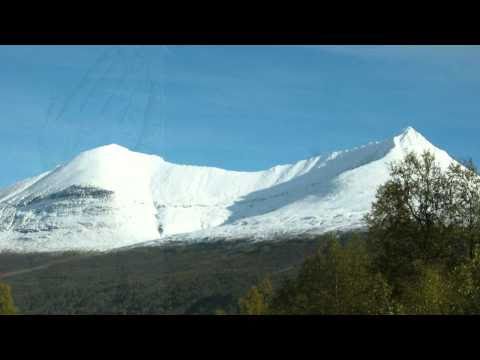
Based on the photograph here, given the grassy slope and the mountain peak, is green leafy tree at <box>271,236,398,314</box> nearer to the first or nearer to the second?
the grassy slope

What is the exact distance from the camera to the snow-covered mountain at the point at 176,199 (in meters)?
82.3

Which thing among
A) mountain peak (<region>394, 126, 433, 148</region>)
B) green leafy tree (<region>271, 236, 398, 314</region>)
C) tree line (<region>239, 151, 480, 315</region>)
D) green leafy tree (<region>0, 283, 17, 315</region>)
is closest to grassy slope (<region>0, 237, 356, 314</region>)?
green leafy tree (<region>0, 283, 17, 315</region>)

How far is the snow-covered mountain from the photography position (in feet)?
270

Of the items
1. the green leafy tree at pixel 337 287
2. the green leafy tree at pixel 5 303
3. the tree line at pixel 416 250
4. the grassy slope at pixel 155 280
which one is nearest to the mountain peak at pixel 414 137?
the grassy slope at pixel 155 280

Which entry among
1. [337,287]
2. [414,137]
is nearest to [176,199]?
[414,137]

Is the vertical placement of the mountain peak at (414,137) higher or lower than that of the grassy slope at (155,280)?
higher

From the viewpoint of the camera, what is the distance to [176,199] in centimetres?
13188

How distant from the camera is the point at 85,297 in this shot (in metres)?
47.8

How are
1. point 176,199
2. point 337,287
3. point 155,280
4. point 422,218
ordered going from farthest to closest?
point 176,199
point 155,280
point 337,287
point 422,218

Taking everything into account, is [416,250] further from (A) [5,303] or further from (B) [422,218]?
(A) [5,303]

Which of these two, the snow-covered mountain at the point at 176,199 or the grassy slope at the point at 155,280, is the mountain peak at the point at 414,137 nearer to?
the snow-covered mountain at the point at 176,199

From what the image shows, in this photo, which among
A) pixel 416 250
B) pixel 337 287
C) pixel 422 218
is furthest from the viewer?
pixel 337 287
